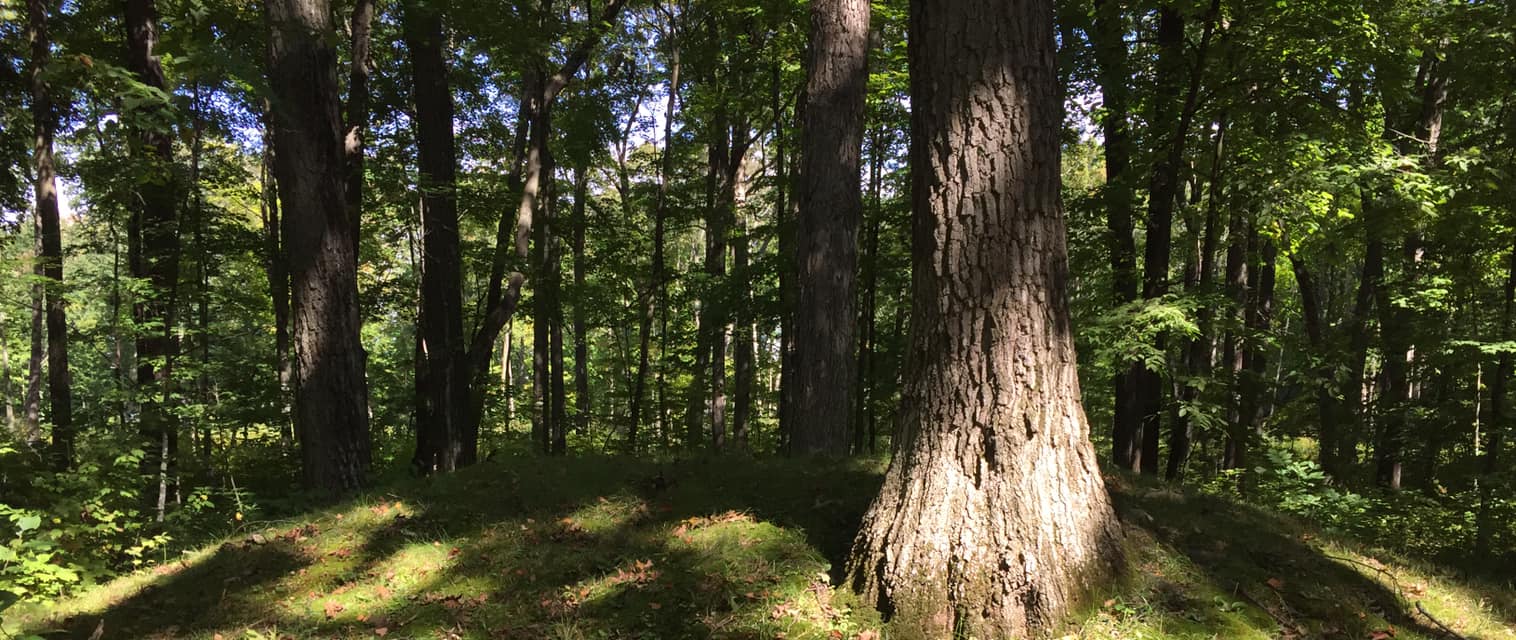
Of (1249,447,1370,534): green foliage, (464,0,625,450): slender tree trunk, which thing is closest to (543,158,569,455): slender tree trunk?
(464,0,625,450): slender tree trunk

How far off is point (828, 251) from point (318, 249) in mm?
4712

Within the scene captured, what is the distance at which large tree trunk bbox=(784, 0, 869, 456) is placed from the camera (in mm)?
6465

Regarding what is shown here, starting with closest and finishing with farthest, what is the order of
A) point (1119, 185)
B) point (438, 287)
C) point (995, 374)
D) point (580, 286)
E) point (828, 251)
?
point (995, 374), point (828, 251), point (1119, 185), point (438, 287), point (580, 286)

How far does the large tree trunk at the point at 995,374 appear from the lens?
300 cm

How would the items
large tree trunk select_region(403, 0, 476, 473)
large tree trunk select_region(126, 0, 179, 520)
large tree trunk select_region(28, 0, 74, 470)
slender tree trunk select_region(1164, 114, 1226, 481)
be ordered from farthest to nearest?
large tree trunk select_region(28, 0, 74, 470), large tree trunk select_region(403, 0, 476, 473), large tree trunk select_region(126, 0, 179, 520), slender tree trunk select_region(1164, 114, 1226, 481)

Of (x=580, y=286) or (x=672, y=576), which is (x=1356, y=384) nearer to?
(x=672, y=576)

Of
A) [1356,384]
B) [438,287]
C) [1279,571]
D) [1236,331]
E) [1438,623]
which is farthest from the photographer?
[1356,384]

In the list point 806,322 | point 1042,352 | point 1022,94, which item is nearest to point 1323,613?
point 1042,352

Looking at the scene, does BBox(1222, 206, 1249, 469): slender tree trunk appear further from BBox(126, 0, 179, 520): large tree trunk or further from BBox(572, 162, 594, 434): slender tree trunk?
BBox(126, 0, 179, 520): large tree trunk

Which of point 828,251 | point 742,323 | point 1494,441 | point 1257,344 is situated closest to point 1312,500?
point 1494,441

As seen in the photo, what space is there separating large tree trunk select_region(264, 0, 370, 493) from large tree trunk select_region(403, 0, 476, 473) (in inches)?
111

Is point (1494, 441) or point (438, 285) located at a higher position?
point (438, 285)

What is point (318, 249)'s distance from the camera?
6.04 meters

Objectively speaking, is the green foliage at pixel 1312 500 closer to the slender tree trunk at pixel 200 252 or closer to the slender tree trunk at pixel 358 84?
the slender tree trunk at pixel 358 84
